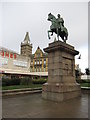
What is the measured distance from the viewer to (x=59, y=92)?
8695mm

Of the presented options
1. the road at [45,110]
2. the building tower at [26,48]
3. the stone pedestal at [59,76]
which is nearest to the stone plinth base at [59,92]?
the stone pedestal at [59,76]

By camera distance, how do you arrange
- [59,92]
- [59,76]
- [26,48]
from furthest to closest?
[26,48] → [59,76] → [59,92]

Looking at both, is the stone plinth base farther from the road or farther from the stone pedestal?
the road

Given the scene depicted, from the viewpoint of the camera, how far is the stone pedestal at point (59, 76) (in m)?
8.88

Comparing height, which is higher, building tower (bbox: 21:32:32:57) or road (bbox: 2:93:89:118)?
building tower (bbox: 21:32:32:57)

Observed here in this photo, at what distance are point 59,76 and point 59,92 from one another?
1.26 meters

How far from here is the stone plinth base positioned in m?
8.69

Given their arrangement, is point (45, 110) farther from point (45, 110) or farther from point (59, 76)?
point (59, 76)

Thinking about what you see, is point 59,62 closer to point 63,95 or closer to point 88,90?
point 63,95

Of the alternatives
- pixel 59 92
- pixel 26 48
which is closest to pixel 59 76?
pixel 59 92

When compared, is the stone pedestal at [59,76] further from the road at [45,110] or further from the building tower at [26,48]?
the building tower at [26,48]

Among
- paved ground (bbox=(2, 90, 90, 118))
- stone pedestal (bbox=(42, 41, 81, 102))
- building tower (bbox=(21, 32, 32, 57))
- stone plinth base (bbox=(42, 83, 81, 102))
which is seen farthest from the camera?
building tower (bbox=(21, 32, 32, 57))

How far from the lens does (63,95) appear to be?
870 cm

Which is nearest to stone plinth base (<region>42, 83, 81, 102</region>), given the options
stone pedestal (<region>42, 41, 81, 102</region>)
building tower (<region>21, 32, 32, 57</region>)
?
stone pedestal (<region>42, 41, 81, 102</region>)
